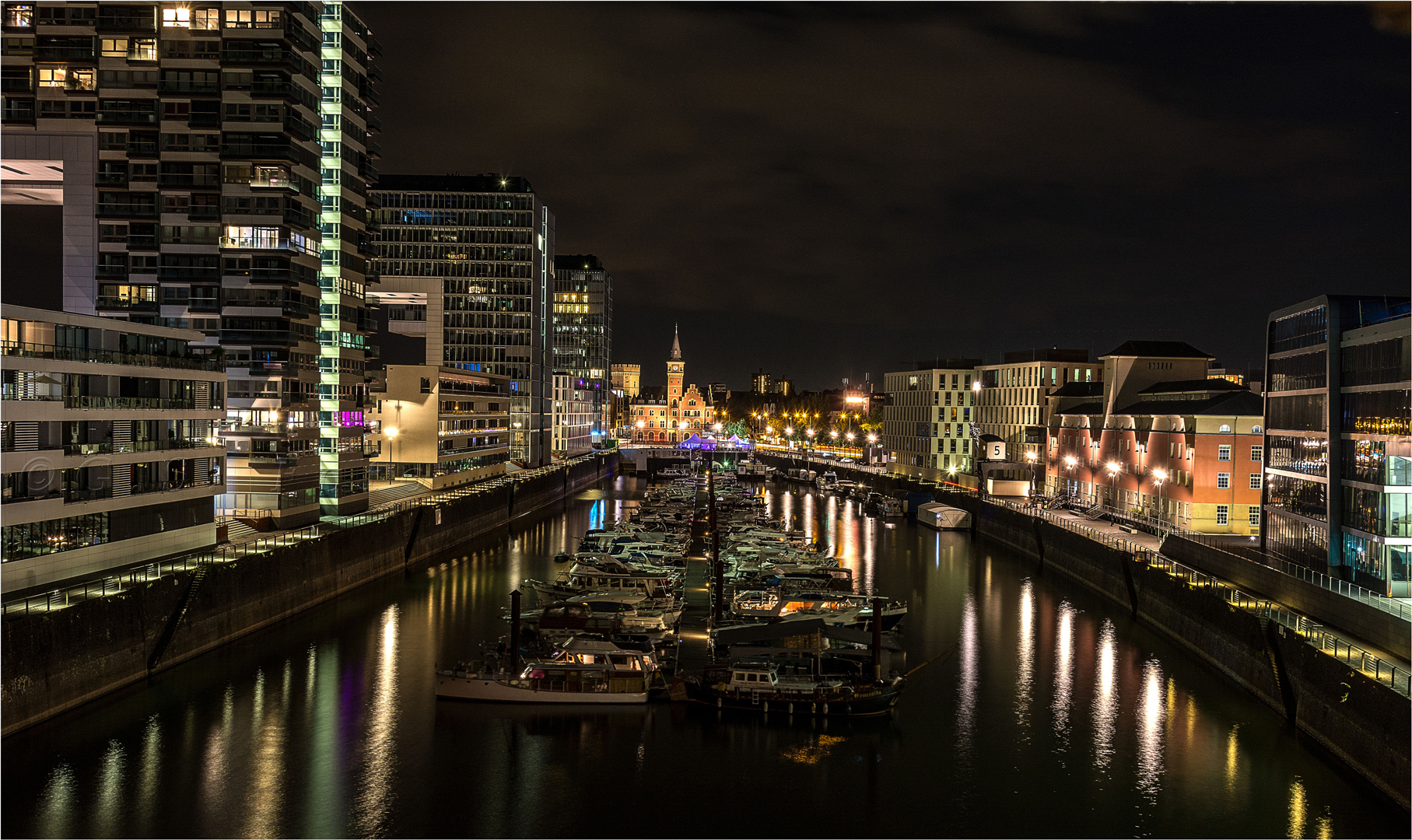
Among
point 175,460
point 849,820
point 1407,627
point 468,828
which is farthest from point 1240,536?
point 175,460

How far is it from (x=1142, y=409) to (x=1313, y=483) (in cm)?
3988

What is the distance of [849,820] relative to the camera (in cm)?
3178

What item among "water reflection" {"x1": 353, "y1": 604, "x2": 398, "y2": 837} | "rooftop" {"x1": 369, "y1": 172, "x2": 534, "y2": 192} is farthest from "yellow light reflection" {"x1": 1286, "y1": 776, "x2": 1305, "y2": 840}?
"rooftop" {"x1": 369, "y1": 172, "x2": 534, "y2": 192}

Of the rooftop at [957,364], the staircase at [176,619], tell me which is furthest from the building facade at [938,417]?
the staircase at [176,619]

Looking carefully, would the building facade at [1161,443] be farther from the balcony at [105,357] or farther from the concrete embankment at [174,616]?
the balcony at [105,357]

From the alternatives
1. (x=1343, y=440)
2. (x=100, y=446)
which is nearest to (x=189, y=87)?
(x=100, y=446)

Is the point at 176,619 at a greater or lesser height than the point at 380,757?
greater

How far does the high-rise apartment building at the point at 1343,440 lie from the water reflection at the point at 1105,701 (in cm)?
1002

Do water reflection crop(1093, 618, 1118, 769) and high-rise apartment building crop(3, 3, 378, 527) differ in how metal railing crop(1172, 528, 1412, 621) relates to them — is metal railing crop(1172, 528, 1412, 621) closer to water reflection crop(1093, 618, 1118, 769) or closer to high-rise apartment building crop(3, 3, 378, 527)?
water reflection crop(1093, 618, 1118, 769)

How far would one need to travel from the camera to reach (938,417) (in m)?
155

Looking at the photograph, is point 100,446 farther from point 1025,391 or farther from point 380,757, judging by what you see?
point 1025,391

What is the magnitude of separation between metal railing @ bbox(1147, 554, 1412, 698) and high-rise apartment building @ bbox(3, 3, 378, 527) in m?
57.1

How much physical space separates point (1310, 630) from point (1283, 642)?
165 centimetres

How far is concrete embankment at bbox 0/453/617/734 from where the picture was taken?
3466 cm
